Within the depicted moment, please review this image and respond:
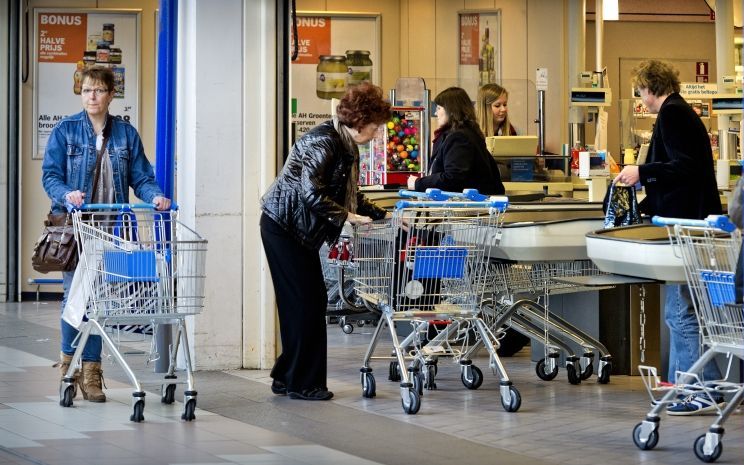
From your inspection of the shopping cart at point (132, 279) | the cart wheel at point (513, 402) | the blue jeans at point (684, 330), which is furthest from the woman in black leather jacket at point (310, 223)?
the blue jeans at point (684, 330)

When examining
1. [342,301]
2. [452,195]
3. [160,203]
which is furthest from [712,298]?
[342,301]

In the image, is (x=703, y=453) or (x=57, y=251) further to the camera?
(x=57, y=251)

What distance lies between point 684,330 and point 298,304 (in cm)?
197

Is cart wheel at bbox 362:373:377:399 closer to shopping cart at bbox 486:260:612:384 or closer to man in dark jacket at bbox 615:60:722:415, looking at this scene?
shopping cart at bbox 486:260:612:384

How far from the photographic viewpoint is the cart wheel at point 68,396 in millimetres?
7176

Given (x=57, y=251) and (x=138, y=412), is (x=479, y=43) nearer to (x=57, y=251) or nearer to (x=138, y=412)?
(x=57, y=251)

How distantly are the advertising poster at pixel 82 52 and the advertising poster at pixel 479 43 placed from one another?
366 cm

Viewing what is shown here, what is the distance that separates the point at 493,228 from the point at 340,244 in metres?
2.23

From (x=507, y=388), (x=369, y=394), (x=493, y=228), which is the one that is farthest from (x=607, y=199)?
(x=369, y=394)

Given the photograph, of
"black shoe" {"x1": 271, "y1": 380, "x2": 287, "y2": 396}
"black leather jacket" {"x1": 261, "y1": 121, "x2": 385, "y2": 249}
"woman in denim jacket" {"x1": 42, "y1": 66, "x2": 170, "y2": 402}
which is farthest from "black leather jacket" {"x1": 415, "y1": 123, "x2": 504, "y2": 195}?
"woman in denim jacket" {"x1": 42, "y1": 66, "x2": 170, "y2": 402}

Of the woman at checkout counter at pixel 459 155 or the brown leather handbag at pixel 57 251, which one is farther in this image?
the woman at checkout counter at pixel 459 155

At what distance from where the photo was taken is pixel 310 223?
7.38 metres

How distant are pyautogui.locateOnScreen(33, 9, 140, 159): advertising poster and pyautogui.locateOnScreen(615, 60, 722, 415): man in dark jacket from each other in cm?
761

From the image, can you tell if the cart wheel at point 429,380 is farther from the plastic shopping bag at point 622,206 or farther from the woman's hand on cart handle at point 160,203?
the woman's hand on cart handle at point 160,203
